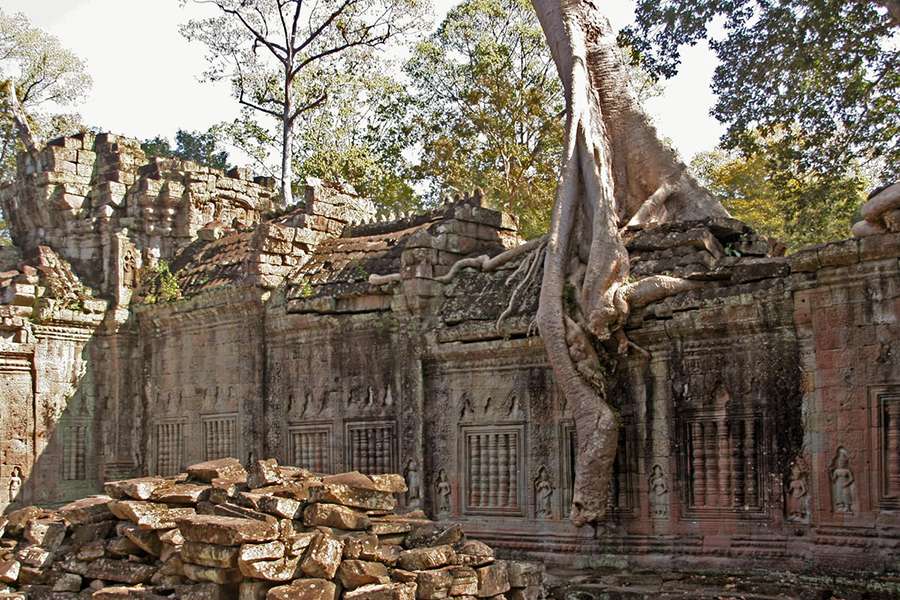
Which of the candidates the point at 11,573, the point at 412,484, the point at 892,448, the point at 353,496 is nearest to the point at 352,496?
the point at 353,496

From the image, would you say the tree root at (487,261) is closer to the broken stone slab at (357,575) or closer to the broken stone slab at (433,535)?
the broken stone slab at (433,535)

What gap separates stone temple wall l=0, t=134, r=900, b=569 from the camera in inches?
389

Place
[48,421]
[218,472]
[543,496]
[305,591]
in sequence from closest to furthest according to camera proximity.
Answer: [305,591], [218,472], [543,496], [48,421]

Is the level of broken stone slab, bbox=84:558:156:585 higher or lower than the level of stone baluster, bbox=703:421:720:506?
lower

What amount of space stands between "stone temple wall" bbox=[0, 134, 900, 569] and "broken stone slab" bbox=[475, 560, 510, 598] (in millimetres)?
2599

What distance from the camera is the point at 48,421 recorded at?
16.7m

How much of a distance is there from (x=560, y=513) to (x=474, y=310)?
2476 millimetres

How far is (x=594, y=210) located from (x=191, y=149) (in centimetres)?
3243

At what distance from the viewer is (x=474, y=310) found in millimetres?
13195

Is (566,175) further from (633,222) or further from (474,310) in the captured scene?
(474,310)

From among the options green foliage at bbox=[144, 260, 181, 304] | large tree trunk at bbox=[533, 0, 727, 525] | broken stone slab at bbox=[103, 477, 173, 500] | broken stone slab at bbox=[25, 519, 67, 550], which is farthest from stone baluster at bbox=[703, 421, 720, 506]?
green foliage at bbox=[144, 260, 181, 304]

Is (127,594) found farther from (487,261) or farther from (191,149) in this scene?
(191,149)

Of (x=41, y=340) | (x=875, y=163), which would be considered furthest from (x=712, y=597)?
(x=875, y=163)

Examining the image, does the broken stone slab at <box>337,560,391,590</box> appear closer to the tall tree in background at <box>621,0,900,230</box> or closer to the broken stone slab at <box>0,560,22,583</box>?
the broken stone slab at <box>0,560,22,583</box>
